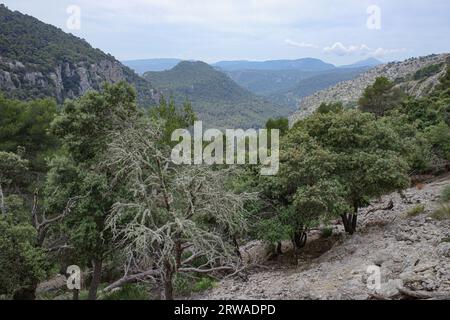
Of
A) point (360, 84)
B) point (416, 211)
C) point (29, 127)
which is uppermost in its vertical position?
point (360, 84)

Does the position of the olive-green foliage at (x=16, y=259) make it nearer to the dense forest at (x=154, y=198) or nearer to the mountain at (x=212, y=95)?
the dense forest at (x=154, y=198)

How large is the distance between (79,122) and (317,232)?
11.6 meters

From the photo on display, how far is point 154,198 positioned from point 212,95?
15856cm

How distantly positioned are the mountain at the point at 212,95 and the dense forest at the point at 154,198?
348 feet

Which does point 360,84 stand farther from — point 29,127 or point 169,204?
point 169,204

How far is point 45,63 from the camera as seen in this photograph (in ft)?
234

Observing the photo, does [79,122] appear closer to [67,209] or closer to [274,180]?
[67,209]

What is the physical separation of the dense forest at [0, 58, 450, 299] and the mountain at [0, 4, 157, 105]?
4524 centimetres

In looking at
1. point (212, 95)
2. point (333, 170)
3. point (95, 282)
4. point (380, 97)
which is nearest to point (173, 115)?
point (333, 170)

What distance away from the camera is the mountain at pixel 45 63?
61.0 meters

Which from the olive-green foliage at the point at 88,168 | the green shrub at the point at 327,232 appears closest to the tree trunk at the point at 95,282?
the olive-green foliage at the point at 88,168

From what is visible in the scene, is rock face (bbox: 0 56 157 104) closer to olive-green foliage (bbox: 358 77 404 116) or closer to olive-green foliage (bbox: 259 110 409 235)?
olive-green foliage (bbox: 358 77 404 116)

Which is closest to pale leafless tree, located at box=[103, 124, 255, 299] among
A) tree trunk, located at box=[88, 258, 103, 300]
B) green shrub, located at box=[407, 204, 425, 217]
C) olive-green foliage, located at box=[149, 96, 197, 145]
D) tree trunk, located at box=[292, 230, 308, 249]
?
tree trunk, located at box=[88, 258, 103, 300]

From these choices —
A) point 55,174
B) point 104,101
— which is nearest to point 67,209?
point 55,174
